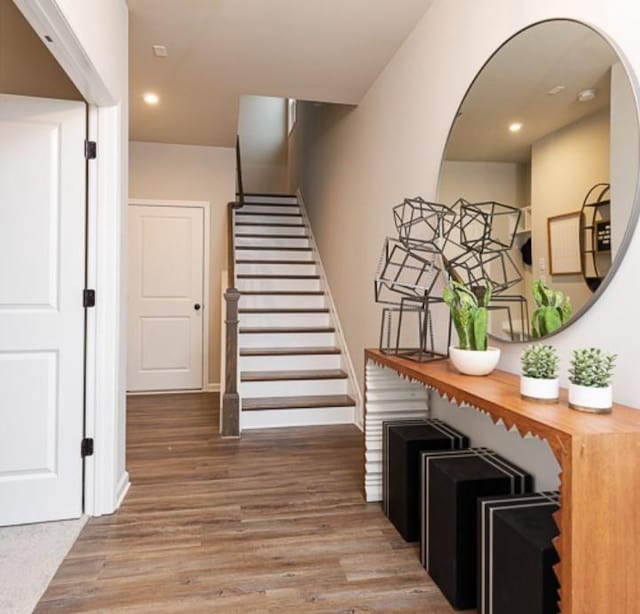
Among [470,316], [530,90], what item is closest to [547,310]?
[470,316]

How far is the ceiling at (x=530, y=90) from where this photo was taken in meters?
1.47

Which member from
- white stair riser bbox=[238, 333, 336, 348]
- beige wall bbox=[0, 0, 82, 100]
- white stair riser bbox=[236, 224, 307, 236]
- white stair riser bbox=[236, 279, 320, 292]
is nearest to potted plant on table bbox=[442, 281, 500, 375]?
beige wall bbox=[0, 0, 82, 100]

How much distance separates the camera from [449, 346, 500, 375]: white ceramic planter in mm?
1717

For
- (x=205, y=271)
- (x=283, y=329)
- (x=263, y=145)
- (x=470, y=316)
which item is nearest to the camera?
(x=470, y=316)

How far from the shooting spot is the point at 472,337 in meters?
1.75

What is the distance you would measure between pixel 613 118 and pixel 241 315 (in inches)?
142

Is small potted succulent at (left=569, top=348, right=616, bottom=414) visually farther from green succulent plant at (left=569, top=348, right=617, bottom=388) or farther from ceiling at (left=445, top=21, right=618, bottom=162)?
ceiling at (left=445, top=21, right=618, bottom=162)

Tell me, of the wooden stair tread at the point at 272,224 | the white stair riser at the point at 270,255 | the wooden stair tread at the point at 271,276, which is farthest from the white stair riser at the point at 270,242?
the wooden stair tread at the point at 271,276

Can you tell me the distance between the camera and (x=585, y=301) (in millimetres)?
1476

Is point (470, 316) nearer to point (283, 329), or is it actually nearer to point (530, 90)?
point (530, 90)

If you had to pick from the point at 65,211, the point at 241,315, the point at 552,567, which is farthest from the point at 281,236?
the point at 552,567

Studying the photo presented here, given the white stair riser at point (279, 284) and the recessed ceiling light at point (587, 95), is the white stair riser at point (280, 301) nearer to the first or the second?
the white stair riser at point (279, 284)

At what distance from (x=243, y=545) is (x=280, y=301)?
3.02m

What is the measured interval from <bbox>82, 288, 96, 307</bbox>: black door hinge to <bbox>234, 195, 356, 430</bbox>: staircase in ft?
5.43
